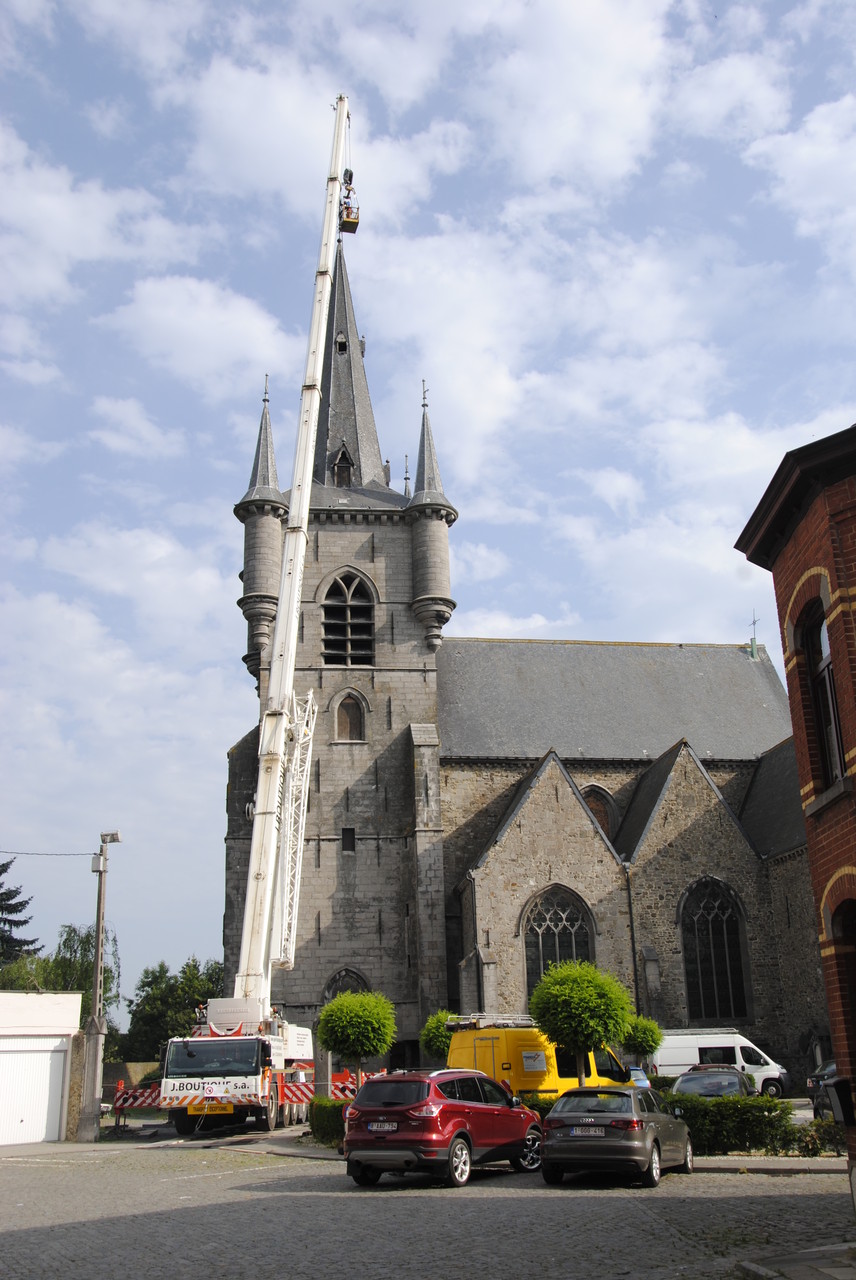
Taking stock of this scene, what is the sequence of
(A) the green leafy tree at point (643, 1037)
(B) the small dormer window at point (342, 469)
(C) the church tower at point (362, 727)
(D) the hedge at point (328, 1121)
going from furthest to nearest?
(B) the small dormer window at point (342, 469) < (C) the church tower at point (362, 727) < (A) the green leafy tree at point (643, 1037) < (D) the hedge at point (328, 1121)

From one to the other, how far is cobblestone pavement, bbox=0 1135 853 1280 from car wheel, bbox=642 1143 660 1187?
0.10 metres

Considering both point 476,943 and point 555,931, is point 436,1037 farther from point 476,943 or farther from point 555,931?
point 555,931

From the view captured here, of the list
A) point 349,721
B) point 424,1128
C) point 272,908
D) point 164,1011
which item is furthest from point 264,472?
point 164,1011

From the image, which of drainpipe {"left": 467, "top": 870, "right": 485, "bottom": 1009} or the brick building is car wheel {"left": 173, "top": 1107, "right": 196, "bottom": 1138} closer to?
drainpipe {"left": 467, "top": 870, "right": 485, "bottom": 1009}

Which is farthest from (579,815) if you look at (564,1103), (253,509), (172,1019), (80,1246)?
(172,1019)

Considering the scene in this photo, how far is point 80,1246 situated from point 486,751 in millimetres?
23785

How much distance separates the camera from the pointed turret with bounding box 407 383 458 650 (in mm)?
32719

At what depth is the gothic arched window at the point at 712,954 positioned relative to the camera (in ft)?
93.4

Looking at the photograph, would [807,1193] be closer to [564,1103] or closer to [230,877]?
[564,1103]

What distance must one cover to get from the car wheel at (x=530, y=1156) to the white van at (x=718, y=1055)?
11378 millimetres

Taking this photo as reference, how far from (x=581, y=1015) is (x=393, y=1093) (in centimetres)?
661

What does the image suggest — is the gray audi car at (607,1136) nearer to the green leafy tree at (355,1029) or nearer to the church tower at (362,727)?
the green leafy tree at (355,1029)

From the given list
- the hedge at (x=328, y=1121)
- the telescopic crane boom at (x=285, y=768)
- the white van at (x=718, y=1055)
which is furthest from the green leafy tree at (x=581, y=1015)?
the white van at (x=718, y=1055)

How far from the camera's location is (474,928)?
27625 mm
